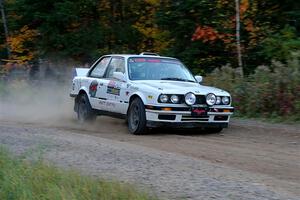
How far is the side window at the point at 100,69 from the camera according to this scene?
13629mm

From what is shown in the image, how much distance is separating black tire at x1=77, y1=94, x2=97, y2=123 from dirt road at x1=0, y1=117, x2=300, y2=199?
0.28 metres

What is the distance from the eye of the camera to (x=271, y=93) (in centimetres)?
1458

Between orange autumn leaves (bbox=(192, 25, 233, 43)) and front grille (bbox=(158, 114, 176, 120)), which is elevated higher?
orange autumn leaves (bbox=(192, 25, 233, 43))

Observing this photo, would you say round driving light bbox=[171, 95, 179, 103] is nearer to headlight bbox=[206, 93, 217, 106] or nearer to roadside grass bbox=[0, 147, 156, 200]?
headlight bbox=[206, 93, 217, 106]

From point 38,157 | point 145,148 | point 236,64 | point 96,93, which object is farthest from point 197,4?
point 38,157

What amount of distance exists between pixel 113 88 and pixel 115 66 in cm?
67

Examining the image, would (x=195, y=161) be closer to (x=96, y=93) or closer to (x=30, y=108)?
(x=96, y=93)

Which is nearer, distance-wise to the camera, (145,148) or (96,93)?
(145,148)

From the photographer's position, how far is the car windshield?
12633mm

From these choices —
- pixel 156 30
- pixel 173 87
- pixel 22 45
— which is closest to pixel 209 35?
pixel 156 30

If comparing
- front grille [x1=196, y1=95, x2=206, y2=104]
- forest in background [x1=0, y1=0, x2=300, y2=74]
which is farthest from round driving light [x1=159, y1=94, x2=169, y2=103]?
forest in background [x1=0, y1=0, x2=300, y2=74]

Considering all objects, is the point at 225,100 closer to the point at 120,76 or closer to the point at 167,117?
the point at 167,117

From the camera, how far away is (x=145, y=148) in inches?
384

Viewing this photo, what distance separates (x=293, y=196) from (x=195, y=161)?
7.26 feet
